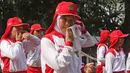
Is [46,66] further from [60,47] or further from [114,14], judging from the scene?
[114,14]

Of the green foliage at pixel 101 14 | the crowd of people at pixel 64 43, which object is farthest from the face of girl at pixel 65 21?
the green foliage at pixel 101 14

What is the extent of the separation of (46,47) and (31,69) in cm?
609

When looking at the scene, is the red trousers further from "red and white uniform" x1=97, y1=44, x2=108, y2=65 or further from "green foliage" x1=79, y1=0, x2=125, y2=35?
"green foliage" x1=79, y1=0, x2=125, y2=35

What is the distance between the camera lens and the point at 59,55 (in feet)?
16.4

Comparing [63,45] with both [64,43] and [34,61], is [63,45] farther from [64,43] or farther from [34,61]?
[34,61]

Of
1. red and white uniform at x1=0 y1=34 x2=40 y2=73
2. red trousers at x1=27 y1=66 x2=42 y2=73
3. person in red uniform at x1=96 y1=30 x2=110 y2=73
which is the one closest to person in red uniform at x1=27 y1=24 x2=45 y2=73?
red trousers at x1=27 y1=66 x2=42 y2=73

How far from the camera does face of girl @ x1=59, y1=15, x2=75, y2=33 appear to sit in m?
5.14

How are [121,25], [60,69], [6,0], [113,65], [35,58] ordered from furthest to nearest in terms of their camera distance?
1. [121,25]
2. [6,0]
3. [35,58]
4. [113,65]
5. [60,69]

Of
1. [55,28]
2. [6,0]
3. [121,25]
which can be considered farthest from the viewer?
[121,25]

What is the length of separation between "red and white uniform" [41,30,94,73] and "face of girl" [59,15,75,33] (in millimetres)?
141

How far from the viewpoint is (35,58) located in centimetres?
1105

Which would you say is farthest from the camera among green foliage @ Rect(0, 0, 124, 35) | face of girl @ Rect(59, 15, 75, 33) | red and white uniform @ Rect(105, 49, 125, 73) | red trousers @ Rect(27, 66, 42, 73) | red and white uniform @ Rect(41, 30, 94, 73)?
green foliage @ Rect(0, 0, 124, 35)

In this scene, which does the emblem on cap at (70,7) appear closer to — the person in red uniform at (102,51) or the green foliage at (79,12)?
the person in red uniform at (102,51)

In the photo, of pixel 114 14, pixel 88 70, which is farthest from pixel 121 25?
pixel 88 70
